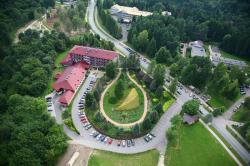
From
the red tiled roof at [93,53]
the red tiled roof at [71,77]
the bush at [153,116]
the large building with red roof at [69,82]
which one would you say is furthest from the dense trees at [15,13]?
the bush at [153,116]

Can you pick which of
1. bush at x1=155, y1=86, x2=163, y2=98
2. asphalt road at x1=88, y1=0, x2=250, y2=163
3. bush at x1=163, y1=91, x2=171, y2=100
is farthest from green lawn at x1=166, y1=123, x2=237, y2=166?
bush at x1=155, y1=86, x2=163, y2=98

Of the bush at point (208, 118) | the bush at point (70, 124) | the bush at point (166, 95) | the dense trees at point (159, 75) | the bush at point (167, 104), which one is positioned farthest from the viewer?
the dense trees at point (159, 75)

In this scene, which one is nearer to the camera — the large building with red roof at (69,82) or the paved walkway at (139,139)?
the paved walkway at (139,139)

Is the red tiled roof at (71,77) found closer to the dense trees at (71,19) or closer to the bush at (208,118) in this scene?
the dense trees at (71,19)

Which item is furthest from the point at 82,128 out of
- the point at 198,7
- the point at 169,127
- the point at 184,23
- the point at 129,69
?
the point at 198,7

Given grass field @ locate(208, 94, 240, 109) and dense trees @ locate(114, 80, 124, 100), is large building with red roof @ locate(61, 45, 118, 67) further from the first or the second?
grass field @ locate(208, 94, 240, 109)

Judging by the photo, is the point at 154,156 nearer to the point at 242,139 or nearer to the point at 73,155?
the point at 73,155
